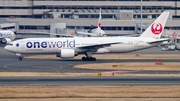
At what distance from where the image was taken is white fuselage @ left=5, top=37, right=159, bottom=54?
80375 millimetres

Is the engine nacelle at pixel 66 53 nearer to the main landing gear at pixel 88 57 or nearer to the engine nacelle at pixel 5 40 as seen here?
the main landing gear at pixel 88 57

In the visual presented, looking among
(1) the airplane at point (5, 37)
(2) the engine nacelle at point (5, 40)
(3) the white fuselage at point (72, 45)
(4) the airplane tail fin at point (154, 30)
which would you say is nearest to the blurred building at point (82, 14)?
(1) the airplane at point (5, 37)

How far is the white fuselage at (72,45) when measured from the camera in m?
80.4

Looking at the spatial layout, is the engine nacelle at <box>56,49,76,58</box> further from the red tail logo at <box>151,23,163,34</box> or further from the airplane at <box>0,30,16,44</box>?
the airplane at <box>0,30,16,44</box>

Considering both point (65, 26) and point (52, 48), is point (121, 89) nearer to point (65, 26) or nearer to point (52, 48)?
point (52, 48)

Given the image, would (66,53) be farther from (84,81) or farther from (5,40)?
(5,40)

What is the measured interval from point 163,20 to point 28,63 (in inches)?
874

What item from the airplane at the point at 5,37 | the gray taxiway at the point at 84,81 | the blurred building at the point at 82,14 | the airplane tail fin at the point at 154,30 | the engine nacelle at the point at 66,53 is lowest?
the gray taxiway at the point at 84,81

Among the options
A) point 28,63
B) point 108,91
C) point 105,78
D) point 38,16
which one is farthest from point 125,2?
point 108,91

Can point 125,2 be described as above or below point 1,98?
above

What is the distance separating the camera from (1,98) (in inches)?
1666

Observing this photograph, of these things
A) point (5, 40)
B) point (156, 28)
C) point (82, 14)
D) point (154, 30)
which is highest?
point (82, 14)

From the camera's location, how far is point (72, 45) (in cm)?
8075

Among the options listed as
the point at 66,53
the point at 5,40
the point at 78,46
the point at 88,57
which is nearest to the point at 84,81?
the point at 66,53
